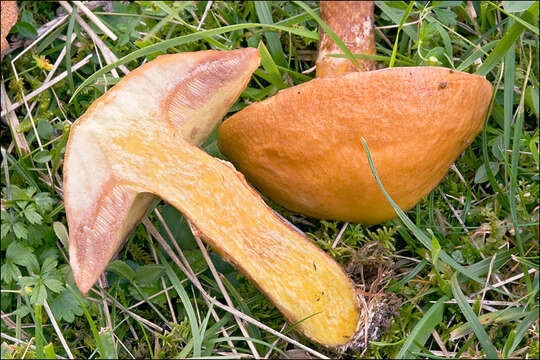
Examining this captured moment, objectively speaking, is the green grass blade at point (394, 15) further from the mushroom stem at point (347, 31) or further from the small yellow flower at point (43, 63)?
the small yellow flower at point (43, 63)

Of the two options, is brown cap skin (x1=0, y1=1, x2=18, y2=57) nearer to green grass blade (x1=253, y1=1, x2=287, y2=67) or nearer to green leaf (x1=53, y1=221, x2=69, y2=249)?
green leaf (x1=53, y1=221, x2=69, y2=249)

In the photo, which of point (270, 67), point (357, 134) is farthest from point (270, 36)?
point (357, 134)

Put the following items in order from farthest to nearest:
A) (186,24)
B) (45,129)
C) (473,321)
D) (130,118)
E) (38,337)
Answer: (45,129)
(186,24)
(473,321)
(38,337)
(130,118)

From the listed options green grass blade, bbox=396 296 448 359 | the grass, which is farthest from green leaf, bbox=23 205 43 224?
green grass blade, bbox=396 296 448 359

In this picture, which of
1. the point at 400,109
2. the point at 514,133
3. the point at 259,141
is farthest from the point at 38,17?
the point at 514,133

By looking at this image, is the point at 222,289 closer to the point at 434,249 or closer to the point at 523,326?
the point at 434,249

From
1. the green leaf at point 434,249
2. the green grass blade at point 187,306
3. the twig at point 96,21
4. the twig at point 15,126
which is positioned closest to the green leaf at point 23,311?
the green grass blade at point 187,306
